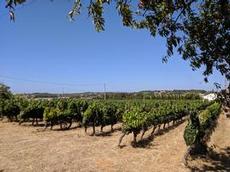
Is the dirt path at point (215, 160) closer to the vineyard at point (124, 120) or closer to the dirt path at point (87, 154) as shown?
the vineyard at point (124, 120)

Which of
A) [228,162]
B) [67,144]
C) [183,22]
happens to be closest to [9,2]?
[183,22]

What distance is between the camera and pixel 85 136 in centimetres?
2877

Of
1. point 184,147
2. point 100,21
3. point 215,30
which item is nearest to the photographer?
point 100,21

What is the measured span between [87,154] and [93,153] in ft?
1.67

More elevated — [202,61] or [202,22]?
[202,22]

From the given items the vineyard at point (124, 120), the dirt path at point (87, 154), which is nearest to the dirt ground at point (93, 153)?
the dirt path at point (87, 154)

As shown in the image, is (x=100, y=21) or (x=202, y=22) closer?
(x=100, y=21)

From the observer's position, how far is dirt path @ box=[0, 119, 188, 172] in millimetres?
18250

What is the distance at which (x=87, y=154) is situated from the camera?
2120cm

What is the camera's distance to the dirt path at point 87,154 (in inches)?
719

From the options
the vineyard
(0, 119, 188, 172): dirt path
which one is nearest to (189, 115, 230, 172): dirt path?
the vineyard

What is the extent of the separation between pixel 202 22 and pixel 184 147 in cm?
1424

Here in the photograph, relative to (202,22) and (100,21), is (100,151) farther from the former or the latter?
(100,21)

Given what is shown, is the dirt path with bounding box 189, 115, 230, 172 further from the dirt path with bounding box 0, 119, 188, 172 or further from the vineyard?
the dirt path with bounding box 0, 119, 188, 172
